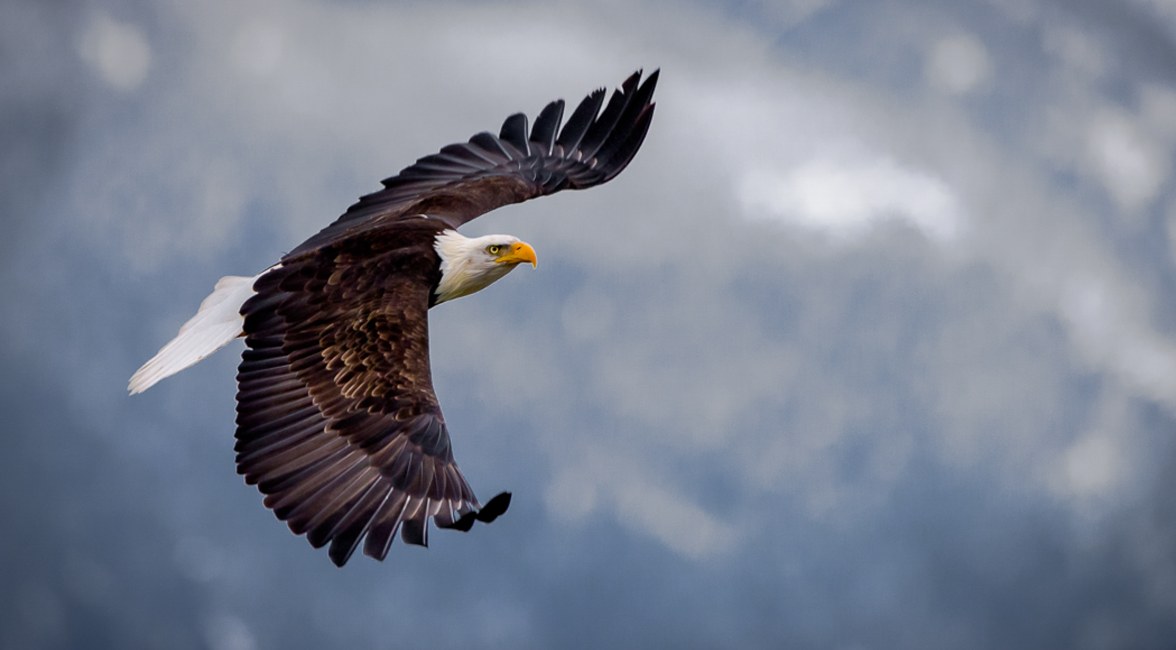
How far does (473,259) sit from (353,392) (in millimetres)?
2093

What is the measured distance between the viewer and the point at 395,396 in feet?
37.5

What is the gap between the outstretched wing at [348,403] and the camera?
10672mm

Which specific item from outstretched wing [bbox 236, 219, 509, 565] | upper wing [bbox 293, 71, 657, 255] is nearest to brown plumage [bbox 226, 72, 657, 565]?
outstretched wing [bbox 236, 219, 509, 565]

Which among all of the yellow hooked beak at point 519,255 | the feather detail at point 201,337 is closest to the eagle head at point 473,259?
the yellow hooked beak at point 519,255

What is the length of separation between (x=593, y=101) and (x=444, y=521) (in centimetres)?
598

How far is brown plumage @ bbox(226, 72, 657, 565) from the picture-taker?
420 inches

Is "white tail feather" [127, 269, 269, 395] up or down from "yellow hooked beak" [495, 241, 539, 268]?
down

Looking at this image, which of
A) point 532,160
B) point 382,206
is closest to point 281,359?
point 382,206

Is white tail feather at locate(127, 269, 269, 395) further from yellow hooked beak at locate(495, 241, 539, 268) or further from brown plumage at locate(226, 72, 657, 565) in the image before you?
yellow hooked beak at locate(495, 241, 539, 268)

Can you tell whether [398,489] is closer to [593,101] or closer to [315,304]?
[315,304]

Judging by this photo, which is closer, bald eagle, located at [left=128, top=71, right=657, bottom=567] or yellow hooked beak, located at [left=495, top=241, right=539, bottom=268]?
bald eagle, located at [left=128, top=71, right=657, bottom=567]

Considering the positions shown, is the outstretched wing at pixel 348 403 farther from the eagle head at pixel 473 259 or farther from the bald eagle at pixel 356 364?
the eagle head at pixel 473 259

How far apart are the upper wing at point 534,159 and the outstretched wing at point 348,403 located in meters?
1.74

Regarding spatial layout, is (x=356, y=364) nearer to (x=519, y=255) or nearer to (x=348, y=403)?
(x=348, y=403)
